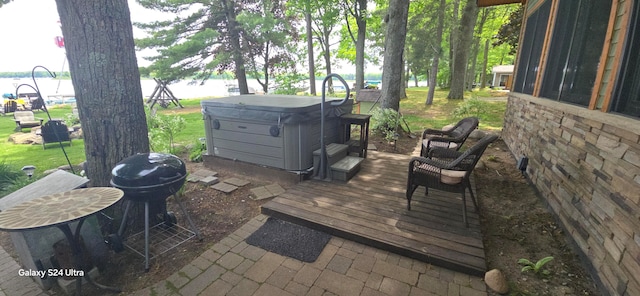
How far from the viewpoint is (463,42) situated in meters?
12.2

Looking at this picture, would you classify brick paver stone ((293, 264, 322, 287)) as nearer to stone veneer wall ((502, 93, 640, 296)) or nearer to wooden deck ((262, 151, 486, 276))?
wooden deck ((262, 151, 486, 276))

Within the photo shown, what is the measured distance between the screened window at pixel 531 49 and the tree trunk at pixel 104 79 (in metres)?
5.54

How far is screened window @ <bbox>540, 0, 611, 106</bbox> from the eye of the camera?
8.55ft

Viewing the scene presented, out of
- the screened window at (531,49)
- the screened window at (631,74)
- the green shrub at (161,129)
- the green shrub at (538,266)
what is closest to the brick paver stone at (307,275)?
the green shrub at (538,266)

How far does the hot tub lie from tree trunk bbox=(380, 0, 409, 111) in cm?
266

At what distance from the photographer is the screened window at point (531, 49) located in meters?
4.25

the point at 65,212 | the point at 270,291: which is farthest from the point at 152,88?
the point at 270,291

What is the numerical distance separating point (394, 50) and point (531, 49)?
2.64 metres

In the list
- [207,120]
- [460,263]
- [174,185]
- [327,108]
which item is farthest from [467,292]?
[207,120]

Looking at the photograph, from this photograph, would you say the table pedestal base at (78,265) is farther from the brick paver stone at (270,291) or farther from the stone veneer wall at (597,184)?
the stone veneer wall at (597,184)

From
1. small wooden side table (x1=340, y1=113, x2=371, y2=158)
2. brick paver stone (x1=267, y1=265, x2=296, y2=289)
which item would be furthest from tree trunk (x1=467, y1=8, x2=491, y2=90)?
brick paver stone (x1=267, y1=265, x2=296, y2=289)

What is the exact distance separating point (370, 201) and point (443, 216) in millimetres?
763

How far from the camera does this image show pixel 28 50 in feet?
20.6

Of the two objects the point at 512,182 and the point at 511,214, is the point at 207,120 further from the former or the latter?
the point at 512,182
